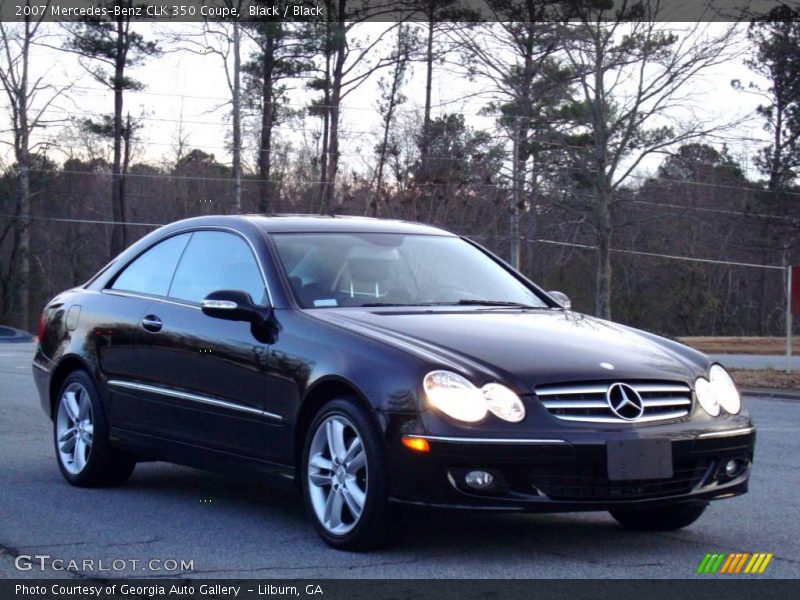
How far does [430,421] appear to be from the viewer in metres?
5.30

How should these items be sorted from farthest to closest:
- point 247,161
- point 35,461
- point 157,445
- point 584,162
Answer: point 247,161 < point 584,162 < point 35,461 < point 157,445

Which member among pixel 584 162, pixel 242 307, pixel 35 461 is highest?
pixel 584 162

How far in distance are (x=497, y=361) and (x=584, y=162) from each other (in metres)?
23.7

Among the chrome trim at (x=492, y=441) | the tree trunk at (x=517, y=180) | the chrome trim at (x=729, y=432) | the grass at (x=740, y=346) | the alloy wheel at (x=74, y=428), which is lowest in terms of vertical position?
the grass at (x=740, y=346)

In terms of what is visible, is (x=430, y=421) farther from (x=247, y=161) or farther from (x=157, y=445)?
(x=247, y=161)

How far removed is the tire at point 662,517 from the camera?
6242 mm

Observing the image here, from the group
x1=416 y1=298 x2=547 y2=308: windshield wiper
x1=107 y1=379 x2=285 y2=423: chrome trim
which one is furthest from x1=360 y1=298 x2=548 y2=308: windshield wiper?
x1=107 y1=379 x2=285 y2=423: chrome trim

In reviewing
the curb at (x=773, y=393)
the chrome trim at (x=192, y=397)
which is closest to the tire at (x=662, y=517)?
the chrome trim at (x=192, y=397)

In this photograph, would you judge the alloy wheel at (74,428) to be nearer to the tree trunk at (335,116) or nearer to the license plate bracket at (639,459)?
the license plate bracket at (639,459)

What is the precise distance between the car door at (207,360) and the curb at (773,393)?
1190cm

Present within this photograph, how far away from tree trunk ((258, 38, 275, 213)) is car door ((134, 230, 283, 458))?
37.9 meters

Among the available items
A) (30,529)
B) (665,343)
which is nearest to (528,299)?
(665,343)

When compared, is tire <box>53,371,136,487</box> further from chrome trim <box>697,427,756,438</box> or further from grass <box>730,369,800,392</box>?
grass <box>730,369,800,392</box>
